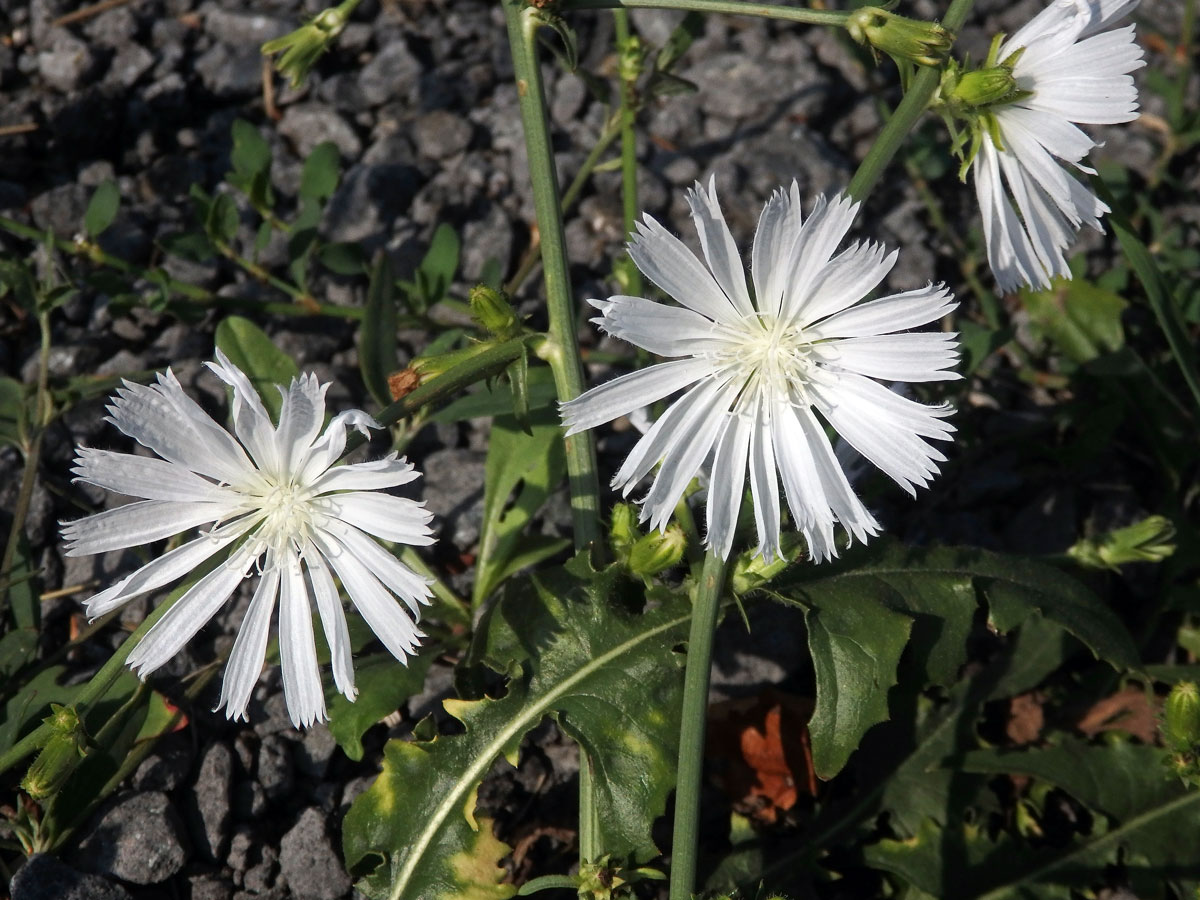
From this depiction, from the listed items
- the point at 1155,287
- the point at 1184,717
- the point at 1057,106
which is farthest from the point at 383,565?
the point at 1155,287

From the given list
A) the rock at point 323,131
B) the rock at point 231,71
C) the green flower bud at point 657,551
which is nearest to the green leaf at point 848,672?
the green flower bud at point 657,551

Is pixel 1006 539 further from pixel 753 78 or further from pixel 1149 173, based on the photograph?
pixel 753 78

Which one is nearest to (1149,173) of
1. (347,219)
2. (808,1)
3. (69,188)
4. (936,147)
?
(936,147)

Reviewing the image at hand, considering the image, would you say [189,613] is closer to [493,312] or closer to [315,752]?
[315,752]

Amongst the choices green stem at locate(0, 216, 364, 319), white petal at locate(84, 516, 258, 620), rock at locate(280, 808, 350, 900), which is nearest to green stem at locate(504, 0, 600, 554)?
white petal at locate(84, 516, 258, 620)

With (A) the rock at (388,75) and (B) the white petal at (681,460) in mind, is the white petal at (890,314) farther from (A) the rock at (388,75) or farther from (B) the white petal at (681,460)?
(A) the rock at (388,75)

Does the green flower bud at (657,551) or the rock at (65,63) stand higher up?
the rock at (65,63)

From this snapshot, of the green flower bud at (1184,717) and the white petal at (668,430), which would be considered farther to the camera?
the green flower bud at (1184,717)
